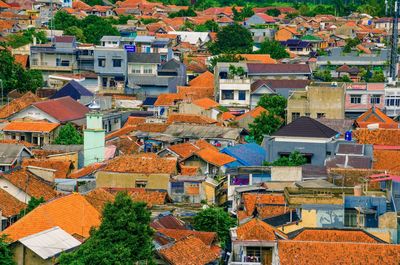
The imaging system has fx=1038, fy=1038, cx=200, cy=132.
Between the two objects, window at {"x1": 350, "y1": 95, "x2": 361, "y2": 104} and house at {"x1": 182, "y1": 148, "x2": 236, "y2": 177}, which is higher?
window at {"x1": 350, "y1": 95, "x2": 361, "y2": 104}

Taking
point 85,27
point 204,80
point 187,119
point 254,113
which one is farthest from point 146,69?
point 85,27

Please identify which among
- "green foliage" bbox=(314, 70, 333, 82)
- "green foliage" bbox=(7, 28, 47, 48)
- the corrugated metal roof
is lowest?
the corrugated metal roof

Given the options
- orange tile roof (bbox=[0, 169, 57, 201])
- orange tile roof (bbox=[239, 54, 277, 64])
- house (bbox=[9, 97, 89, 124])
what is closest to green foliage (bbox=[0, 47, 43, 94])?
house (bbox=[9, 97, 89, 124])

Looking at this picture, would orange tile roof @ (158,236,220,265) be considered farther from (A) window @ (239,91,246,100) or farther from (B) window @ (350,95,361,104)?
(A) window @ (239,91,246,100)

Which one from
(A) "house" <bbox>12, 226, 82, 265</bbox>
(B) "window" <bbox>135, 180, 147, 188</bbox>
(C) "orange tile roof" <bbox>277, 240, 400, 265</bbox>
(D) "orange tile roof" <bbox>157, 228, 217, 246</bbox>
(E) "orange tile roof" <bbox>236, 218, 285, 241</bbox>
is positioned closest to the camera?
(C) "orange tile roof" <bbox>277, 240, 400, 265</bbox>

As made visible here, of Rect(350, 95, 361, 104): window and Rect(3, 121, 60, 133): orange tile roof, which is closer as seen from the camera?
Rect(3, 121, 60, 133): orange tile roof

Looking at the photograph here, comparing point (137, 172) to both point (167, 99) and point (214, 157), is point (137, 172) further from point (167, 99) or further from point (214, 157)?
point (167, 99)

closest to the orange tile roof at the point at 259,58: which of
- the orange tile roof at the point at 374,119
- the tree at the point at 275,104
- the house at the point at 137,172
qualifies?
the tree at the point at 275,104
